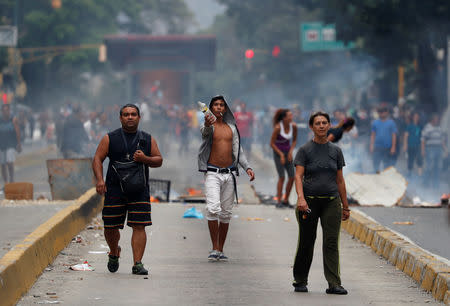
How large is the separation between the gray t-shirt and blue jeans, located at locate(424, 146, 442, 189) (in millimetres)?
14740

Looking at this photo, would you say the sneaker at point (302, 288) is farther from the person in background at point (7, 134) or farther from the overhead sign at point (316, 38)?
the overhead sign at point (316, 38)

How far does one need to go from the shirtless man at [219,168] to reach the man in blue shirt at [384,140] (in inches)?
396

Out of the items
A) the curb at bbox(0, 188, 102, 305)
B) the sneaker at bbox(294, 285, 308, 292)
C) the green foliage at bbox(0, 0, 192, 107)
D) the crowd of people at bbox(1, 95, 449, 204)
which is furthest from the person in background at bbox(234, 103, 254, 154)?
the green foliage at bbox(0, 0, 192, 107)

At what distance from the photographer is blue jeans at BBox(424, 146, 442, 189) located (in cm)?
2244

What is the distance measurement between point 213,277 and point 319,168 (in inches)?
66.9

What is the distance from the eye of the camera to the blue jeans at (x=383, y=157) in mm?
20172

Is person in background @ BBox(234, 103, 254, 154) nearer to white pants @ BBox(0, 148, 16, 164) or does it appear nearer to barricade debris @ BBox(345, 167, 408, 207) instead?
white pants @ BBox(0, 148, 16, 164)

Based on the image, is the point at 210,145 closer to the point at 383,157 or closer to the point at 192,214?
Answer: the point at 192,214

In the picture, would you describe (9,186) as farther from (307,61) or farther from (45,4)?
(45,4)

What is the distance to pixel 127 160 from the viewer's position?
8828 millimetres

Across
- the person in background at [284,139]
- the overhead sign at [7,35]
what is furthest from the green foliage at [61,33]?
the person in background at [284,139]

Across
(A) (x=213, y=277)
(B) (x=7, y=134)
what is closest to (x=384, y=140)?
(B) (x=7, y=134)

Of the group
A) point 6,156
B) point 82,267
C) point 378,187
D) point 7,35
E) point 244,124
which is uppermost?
point 7,35

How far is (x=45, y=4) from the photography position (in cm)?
7306
